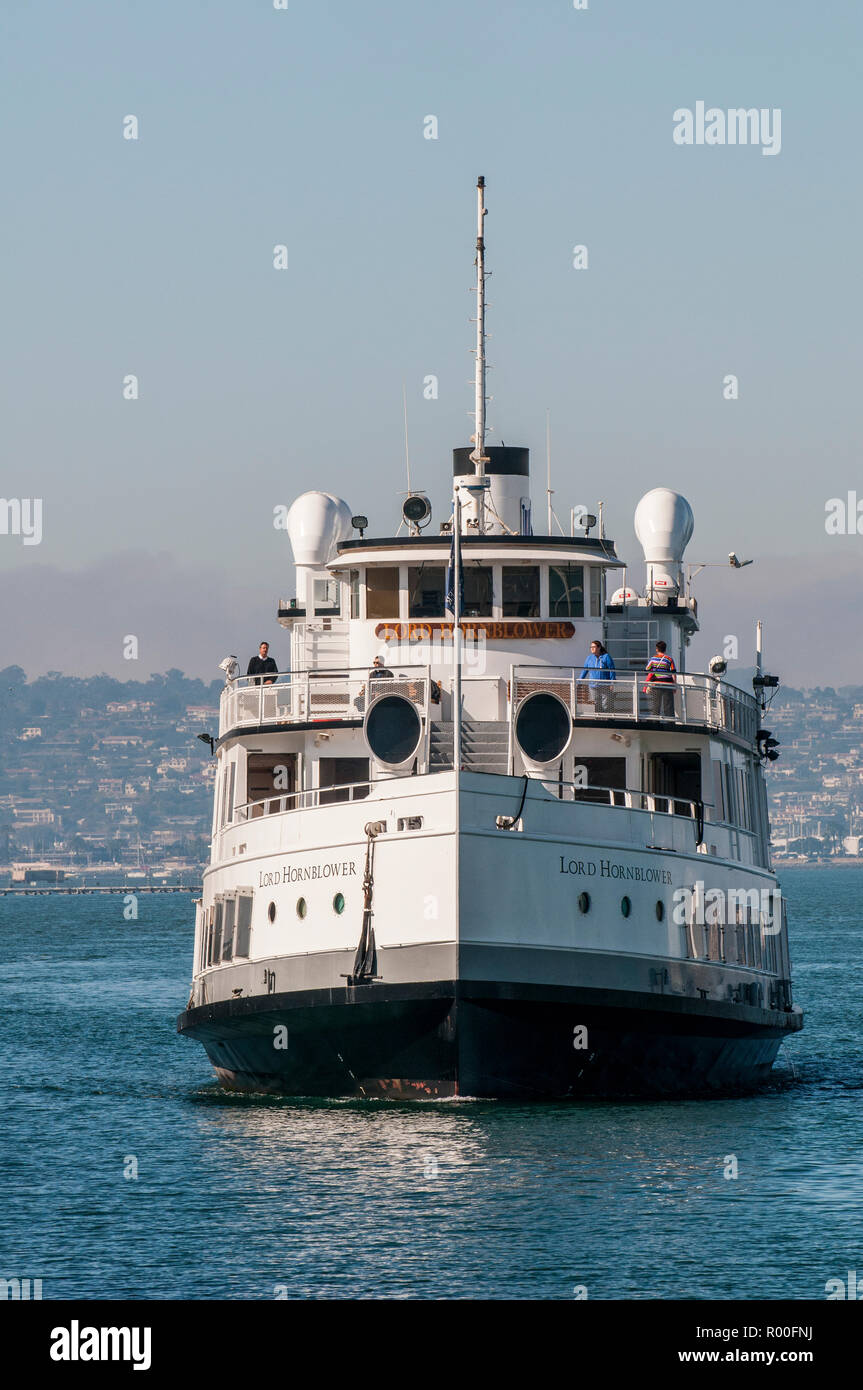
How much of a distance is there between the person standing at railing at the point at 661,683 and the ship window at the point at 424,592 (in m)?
3.48

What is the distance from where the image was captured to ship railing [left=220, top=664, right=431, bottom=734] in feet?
93.1

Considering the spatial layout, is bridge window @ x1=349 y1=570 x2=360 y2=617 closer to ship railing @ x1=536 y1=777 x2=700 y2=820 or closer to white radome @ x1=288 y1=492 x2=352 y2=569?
ship railing @ x1=536 y1=777 x2=700 y2=820

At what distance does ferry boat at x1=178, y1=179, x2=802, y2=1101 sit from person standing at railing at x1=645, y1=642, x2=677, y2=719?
7 cm

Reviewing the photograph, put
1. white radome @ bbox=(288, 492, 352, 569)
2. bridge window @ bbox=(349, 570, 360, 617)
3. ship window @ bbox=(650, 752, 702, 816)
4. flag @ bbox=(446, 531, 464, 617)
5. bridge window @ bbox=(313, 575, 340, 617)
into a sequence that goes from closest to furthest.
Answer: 1. flag @ bbox=(446, 531, 464, 617)
2. ship window @ bbox=(650, 752, 702, 816)
3. bridge window @ bbox=(349, 570, 360, 617)
4. bridge window @ bbox=(313, 575, 340, 617)
5. white radome @ bbox=(288, 492, 352, 569)

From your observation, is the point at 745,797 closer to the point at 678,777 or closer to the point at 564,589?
the point at 678,777

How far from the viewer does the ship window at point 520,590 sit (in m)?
31.4

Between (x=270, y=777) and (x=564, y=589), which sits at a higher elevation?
(x=564, y=589)

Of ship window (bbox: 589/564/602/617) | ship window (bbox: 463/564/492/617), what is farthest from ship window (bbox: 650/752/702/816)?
ship window (bbox: 463/564/492/617)

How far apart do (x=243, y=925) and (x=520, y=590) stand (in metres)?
6.62

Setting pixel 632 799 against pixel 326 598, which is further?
pixel 326 598

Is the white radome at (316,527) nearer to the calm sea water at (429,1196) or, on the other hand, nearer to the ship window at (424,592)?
the ship window at (424,592)

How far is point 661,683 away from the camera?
29547 millimetres

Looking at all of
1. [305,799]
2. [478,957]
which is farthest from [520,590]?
[478,957]
